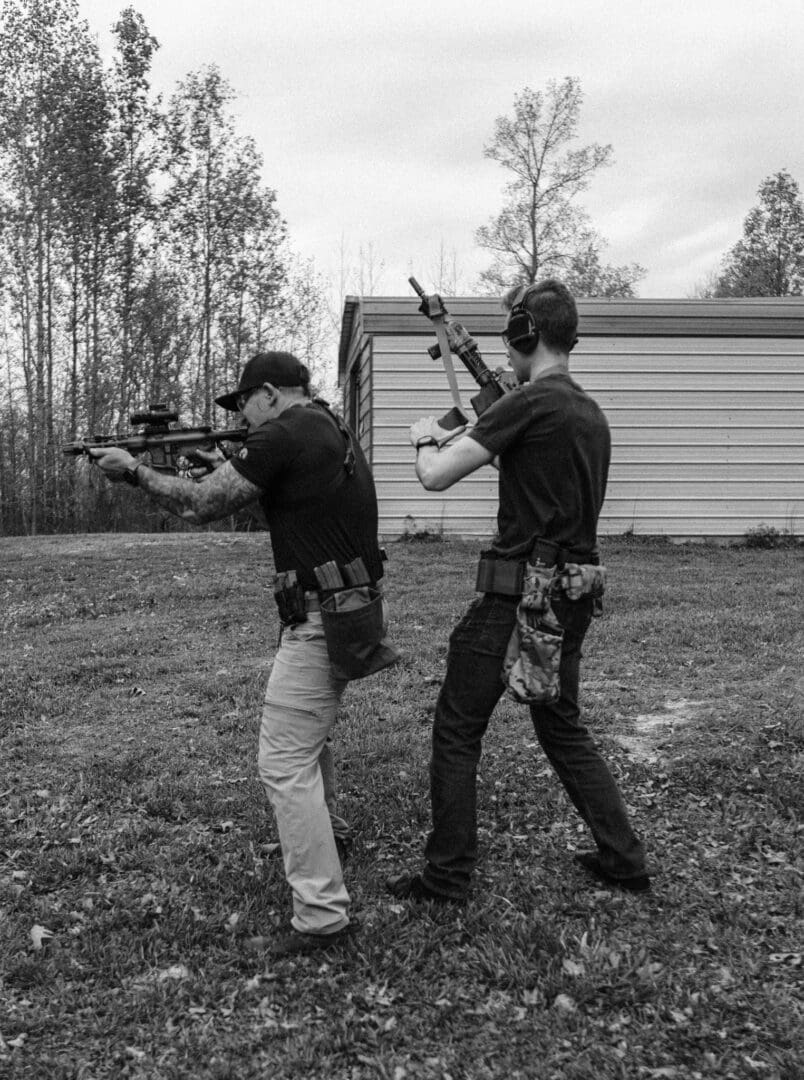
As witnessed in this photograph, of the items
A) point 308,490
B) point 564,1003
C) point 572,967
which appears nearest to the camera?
point 564,1003

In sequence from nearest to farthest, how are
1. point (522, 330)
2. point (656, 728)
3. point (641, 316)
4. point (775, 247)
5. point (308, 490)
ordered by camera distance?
point (308, 490) → point (522, 330) → point (656, 728) → point (641, 316) → point (775, 247)

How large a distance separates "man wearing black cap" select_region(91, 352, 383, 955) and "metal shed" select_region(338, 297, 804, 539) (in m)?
12.4

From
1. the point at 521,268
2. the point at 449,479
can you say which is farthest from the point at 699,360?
the point at 521,268

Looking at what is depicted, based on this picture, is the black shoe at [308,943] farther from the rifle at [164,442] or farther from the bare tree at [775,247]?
the bare tree at [775,247]

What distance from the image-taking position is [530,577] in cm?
378

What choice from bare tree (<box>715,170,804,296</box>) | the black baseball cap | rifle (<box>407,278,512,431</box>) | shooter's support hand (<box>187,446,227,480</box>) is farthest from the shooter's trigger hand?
bare tree (<box>715,170,804,296</box>)

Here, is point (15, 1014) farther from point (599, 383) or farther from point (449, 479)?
point (599, 383)

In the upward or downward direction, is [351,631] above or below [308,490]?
below

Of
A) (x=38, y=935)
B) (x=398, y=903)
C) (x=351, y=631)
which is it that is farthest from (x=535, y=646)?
(x=38, y=935)

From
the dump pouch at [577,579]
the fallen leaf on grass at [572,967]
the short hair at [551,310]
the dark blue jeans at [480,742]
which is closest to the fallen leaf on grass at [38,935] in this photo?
the dark blue jeans at [480,742]

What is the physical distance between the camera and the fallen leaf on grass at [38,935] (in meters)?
3.89

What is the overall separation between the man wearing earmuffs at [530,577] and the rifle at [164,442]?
85cm

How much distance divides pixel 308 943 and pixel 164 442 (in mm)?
1966

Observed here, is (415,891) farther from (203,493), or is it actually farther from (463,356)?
(463,356)
